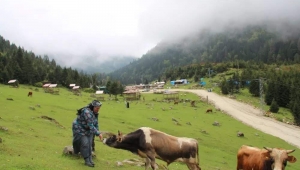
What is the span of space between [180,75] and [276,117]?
110667 millimetres

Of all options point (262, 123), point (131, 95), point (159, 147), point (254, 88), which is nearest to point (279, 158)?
point (159, 147)

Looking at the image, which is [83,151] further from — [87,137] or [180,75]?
[180,75]

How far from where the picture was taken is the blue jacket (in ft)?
39.8

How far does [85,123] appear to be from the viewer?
1234cm

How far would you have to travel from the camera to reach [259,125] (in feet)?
185

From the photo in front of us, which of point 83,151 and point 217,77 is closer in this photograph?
point 83,151

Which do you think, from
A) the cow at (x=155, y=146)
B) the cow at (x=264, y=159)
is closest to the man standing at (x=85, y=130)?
the cow at (x=155, y=146)

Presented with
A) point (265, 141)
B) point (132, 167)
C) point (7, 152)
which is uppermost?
point (7, 152)

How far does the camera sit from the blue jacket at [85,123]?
12.1 metres

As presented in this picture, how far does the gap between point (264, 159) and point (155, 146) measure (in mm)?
5056

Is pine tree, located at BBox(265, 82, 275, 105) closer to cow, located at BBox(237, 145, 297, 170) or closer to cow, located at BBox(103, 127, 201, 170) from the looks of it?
cow, located at BBox(237, 145, 297, 170)

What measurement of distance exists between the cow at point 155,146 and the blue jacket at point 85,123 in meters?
1.02

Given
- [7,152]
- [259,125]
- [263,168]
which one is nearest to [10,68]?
[259,125]

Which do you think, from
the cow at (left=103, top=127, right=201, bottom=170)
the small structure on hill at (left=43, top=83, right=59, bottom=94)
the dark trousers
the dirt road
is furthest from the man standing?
the small structure on hill at (left=43, top=83, right=59, bottom=94)
